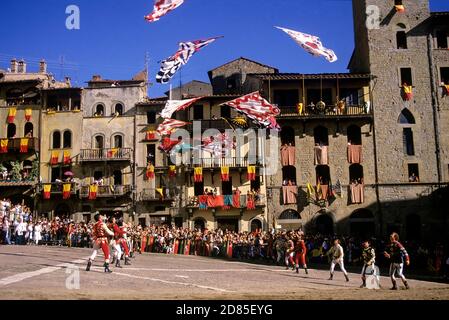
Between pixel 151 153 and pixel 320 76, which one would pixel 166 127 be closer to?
pixel 151 153

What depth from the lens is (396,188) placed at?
41469mm

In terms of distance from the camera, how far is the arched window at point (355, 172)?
42.2 metres

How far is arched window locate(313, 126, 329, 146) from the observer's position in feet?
141

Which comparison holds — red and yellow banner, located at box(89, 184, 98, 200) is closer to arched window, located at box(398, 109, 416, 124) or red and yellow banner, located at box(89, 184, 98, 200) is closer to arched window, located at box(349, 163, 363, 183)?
arched window, located at box(349, 163, 363, 183)

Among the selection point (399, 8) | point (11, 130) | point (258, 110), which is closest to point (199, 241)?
point (258, 110)

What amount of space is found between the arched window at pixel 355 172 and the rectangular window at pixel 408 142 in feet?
13.4

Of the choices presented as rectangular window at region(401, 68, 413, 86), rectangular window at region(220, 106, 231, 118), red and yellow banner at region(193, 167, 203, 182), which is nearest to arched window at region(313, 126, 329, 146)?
rectangular window at region(220, 106, 231, 118)

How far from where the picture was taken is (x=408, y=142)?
139ft

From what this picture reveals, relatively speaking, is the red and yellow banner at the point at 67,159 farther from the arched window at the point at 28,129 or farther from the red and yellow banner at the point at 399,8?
the red and yellow banner at the point at 399,8

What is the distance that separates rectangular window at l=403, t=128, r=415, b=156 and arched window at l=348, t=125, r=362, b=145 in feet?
12.2

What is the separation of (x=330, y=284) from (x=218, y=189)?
24.3 m
